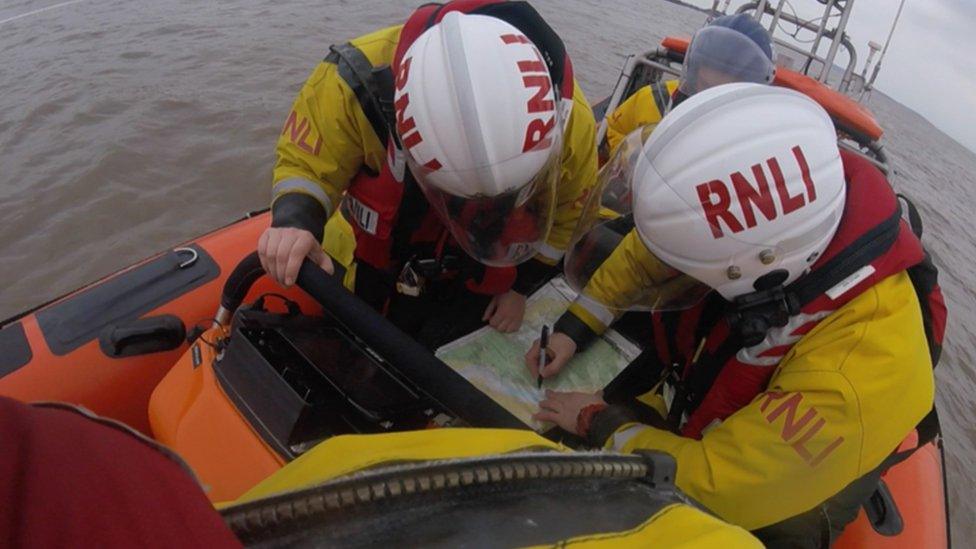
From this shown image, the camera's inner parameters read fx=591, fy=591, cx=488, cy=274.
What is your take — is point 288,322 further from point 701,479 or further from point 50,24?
point 50,24

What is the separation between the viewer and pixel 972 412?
4.81m

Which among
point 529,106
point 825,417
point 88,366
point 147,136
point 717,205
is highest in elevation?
point 529,106

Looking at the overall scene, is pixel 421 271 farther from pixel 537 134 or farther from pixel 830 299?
pixel 830 299

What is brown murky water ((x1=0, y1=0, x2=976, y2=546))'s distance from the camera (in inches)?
154

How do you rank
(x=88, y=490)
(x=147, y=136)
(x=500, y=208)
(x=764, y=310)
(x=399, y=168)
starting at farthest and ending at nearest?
(x=147, y=136)
(x=399, y=168)
(x=500, y=208)
(x=764, y=310)
(x=88, y=490)

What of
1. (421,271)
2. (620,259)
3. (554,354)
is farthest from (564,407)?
(421,271)

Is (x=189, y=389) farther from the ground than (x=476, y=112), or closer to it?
closer to it

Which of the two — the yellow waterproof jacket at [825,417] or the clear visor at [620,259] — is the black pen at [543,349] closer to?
the clear visor at [620,259]

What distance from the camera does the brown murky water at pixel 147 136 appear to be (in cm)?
390

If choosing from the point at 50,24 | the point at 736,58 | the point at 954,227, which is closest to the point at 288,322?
the point at 736,58

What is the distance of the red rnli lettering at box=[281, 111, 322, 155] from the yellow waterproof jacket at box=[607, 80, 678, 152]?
7.41ft

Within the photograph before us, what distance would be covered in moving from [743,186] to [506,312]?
40.6 inches

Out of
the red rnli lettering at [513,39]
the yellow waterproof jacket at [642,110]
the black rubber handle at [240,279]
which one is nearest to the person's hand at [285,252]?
the black rubber handle at [240,279]

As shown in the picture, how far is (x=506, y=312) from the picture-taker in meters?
2.12
